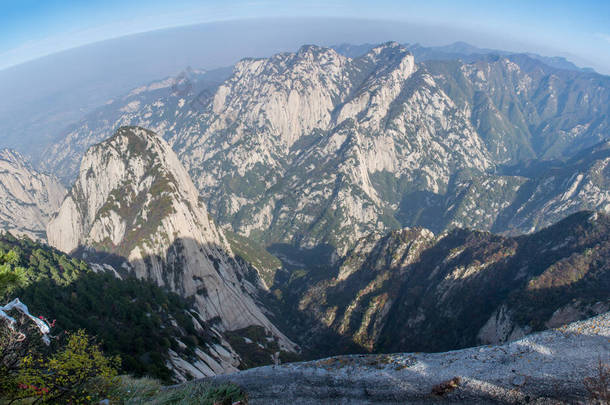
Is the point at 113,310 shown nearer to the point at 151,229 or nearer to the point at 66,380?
the point at 66,380

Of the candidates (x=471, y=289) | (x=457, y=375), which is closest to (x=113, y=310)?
(x=457, y=375)

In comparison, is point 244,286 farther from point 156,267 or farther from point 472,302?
point 472,302

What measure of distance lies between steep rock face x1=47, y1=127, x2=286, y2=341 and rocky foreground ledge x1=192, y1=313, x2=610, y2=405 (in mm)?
112180

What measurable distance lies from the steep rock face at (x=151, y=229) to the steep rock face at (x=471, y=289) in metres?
50.2

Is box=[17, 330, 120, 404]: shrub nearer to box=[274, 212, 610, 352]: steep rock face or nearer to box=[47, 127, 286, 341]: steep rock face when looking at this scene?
box=[274, 212, 610, 352]: steep rock face

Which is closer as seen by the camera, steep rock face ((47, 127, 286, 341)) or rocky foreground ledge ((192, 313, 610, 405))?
rocky foreground ledge ((192, 313, 610, 405))

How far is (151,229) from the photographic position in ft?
487

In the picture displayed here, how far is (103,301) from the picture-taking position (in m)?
78.8

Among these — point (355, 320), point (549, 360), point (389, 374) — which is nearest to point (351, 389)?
point (389, 374)

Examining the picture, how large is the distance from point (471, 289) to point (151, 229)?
137891 millimetres

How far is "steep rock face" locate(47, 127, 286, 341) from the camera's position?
468 feet

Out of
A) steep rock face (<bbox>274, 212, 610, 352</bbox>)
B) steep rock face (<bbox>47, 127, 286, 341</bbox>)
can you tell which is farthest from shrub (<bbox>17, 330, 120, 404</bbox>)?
steep rock face (<bbox>47, 127, 286, 341</bbox>)

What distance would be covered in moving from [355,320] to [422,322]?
123ft

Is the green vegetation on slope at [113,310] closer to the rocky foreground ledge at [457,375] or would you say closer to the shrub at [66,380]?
the shrub at [66,380]
